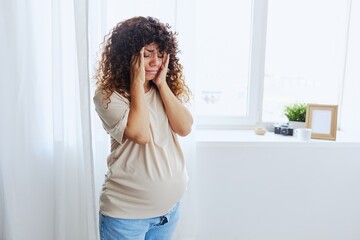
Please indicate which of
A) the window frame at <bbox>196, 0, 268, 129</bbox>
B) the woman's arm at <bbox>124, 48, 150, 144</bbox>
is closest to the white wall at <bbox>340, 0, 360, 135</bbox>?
the window frame at <bbox>196, 0, 268, 129</bbox>

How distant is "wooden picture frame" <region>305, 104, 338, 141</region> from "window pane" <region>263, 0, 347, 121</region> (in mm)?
197

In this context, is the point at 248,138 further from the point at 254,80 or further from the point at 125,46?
the point at 125,46

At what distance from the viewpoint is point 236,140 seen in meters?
1.65

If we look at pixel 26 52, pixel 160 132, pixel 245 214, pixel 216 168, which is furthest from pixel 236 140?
pixel 26 52

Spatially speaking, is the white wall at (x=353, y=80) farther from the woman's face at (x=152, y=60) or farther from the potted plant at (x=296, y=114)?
the woman's face at (x=152, y=60)

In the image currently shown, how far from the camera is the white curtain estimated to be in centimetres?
137

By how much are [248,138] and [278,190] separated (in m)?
0.33

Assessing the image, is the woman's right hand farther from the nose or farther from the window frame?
the window frame

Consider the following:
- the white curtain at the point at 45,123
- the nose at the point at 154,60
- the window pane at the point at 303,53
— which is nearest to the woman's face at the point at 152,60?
the nose at the point at 154,60

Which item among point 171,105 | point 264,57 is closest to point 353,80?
point 264,57

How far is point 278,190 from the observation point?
1.72m

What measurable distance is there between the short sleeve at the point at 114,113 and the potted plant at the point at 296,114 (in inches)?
48.1

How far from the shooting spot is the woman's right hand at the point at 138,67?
99 cm

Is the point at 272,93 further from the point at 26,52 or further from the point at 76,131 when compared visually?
the point at 26,52
